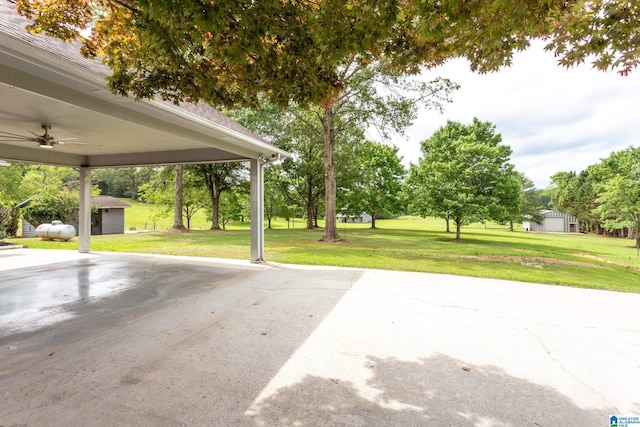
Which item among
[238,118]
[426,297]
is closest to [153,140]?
[426,297]

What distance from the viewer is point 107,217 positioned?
66.9 ft

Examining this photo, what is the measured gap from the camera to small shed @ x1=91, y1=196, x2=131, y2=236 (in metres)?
19.9

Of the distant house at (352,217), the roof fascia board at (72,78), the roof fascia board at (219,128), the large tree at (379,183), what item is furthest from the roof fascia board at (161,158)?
the distant house at (352,217)

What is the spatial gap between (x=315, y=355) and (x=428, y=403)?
1084mm

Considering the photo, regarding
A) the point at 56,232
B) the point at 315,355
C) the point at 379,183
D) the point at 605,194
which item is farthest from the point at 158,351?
the point at 605,194

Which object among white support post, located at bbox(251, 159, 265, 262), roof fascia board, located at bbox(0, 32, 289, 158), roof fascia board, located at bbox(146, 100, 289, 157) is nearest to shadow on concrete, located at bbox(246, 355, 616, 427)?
roof fascia board, located at bbox(0, 32, 289, 158)

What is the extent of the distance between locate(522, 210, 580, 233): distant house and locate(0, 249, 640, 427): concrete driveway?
1617 inches

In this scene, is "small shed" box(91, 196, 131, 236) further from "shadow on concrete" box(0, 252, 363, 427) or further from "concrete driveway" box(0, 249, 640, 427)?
"concrete driveway" box(0, 249, 640, 427)

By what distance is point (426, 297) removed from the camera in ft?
16.2

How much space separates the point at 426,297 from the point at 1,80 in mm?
5873

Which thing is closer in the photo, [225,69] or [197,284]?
[225,69]

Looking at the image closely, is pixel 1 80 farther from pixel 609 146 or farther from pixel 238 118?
pixel 609 146

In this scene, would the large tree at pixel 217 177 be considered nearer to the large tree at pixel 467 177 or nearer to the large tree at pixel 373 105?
the large tree at pixel 373 105

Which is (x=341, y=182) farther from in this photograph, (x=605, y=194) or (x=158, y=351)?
(x=158, y=351)
